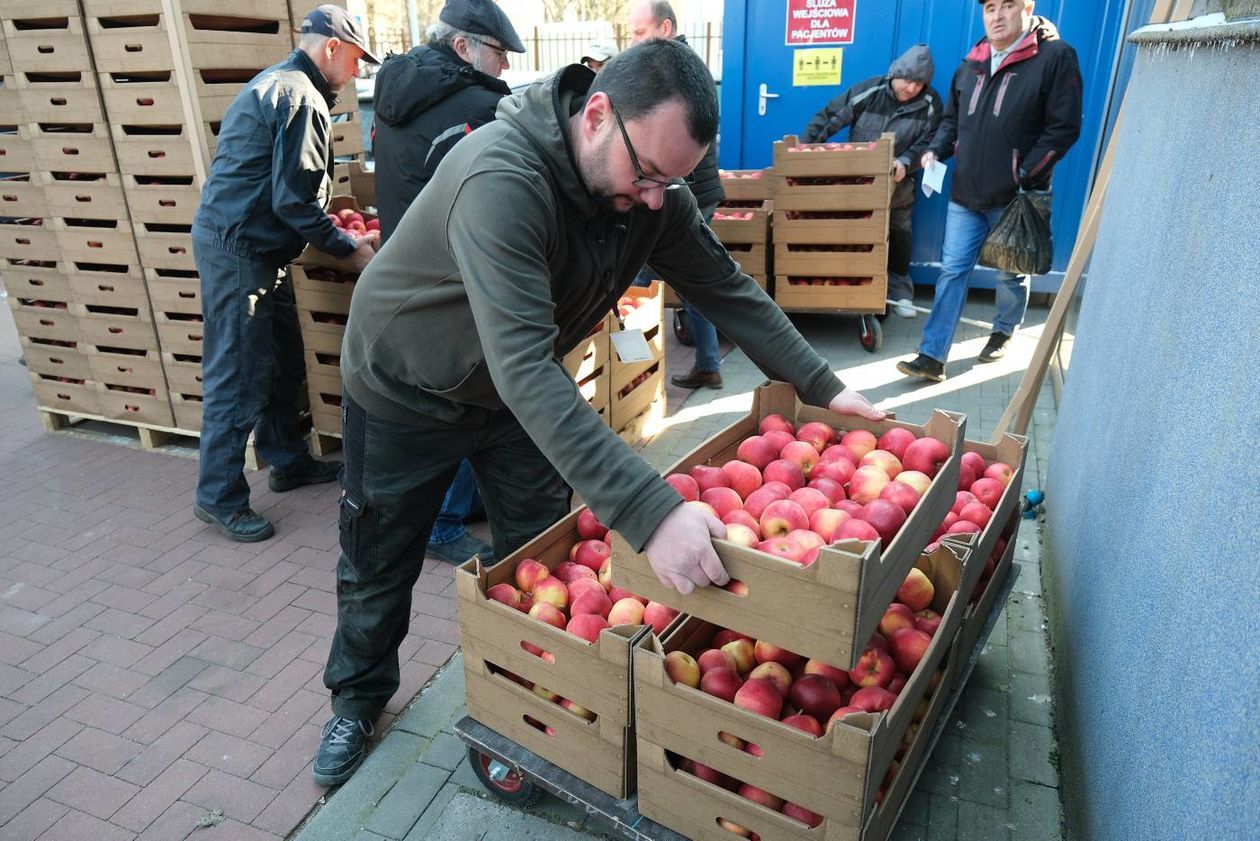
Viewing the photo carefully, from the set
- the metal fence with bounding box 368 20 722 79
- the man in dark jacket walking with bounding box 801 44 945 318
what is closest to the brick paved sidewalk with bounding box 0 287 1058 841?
the man in dark jacket walking with bounding box 801 44 945 318

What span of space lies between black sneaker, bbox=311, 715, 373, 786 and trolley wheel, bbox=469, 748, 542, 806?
0.47 meters

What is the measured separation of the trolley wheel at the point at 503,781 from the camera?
2.85m

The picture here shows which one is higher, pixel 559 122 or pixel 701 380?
pixel 559 122

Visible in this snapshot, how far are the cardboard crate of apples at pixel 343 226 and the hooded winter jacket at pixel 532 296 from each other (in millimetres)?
2428

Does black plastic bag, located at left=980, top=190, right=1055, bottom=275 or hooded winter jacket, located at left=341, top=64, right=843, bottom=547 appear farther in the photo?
black plastic bag, located at left=980, top=190, right=1055, bottom=275

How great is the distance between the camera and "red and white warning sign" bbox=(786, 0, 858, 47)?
829 centimetres

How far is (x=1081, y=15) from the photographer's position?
757 centimetres

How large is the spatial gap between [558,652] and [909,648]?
1.01 m

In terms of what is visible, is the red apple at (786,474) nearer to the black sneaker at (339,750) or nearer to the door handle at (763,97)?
the black sneaker at (339,750)

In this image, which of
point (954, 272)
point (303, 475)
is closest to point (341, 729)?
point (303, 475)

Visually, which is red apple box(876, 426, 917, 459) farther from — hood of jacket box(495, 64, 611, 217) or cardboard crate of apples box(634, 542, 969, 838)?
hood of jacket box(495, 64, 611, 217)

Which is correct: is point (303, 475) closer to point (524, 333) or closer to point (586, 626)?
point (586, 626)

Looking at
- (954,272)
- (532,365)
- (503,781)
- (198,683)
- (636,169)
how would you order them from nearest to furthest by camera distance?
1. (532,365)
2. (636,169)
3. (503,781)
4. (198,683)
5. (954,272)

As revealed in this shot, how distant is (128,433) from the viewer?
6.16 metres
